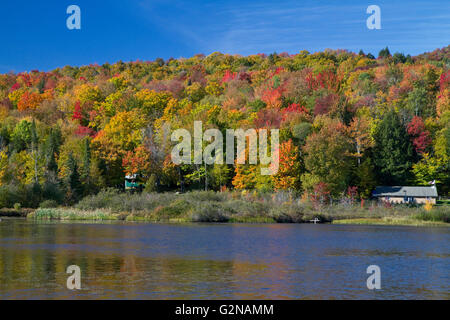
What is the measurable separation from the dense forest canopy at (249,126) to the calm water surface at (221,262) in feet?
87.9

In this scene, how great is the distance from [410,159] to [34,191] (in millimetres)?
61188

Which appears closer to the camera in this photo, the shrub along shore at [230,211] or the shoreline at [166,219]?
the shoreline at [166,219]

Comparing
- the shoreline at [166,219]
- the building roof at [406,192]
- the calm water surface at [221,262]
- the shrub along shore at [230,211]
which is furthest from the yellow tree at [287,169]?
the calm water surface at [221,262]

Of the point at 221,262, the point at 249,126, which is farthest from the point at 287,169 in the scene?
the point at 221,262

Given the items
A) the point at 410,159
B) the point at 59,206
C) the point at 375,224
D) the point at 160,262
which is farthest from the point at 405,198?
the point at 160,262

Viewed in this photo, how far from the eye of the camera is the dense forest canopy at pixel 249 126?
86188mm

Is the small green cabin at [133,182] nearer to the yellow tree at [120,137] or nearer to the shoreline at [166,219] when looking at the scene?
the yellow tree at [120,137]

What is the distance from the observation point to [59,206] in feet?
265

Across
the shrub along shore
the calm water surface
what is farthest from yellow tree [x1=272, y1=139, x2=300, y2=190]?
the calm water surface

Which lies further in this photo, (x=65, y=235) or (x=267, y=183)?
(x=267, y=183)

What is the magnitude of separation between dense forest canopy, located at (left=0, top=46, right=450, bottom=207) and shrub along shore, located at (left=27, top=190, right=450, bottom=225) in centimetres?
572

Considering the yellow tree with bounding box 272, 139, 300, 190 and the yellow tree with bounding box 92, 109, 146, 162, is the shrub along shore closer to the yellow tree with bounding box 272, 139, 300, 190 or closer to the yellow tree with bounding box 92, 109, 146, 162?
the yellow tree with bounding box 272, 139, 300, 190

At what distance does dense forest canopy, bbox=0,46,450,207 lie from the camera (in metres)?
86.2

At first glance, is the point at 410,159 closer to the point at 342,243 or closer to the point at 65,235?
the point at 342,243
